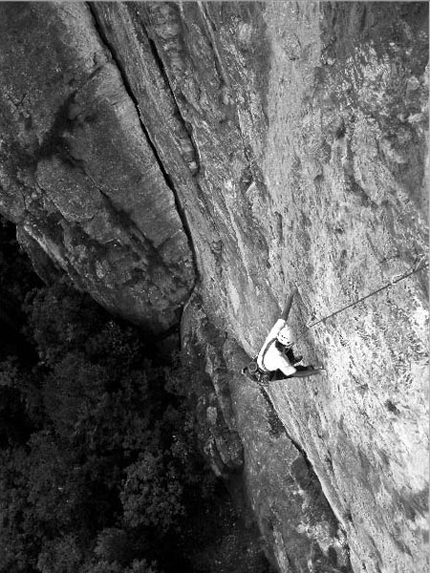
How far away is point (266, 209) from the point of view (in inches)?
241

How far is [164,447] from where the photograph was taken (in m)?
10.7

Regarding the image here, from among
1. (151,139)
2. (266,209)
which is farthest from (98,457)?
(266,209)

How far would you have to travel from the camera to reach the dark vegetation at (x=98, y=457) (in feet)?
32.7

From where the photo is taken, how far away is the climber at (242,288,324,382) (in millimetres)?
5913

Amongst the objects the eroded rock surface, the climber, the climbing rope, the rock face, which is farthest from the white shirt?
the eroded rock surface

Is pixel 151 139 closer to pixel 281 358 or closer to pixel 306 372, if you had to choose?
pixel 281 358

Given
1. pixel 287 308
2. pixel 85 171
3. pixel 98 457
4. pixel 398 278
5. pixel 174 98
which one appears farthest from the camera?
pixel 98 457

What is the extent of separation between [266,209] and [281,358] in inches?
67.6

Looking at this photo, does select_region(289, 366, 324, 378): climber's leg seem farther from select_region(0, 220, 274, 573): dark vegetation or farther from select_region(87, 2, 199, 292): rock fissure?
select_region(0, 220, 274, 573): dark vegetation

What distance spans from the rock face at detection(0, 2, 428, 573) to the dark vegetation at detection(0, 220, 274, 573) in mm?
770

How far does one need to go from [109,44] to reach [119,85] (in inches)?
21.5

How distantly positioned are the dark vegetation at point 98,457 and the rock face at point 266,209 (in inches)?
30.3

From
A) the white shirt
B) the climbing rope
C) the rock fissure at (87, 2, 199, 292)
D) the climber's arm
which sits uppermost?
the rock fissure at (87, 2, 199, 292)

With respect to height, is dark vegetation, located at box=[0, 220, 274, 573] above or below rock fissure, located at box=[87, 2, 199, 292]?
below
